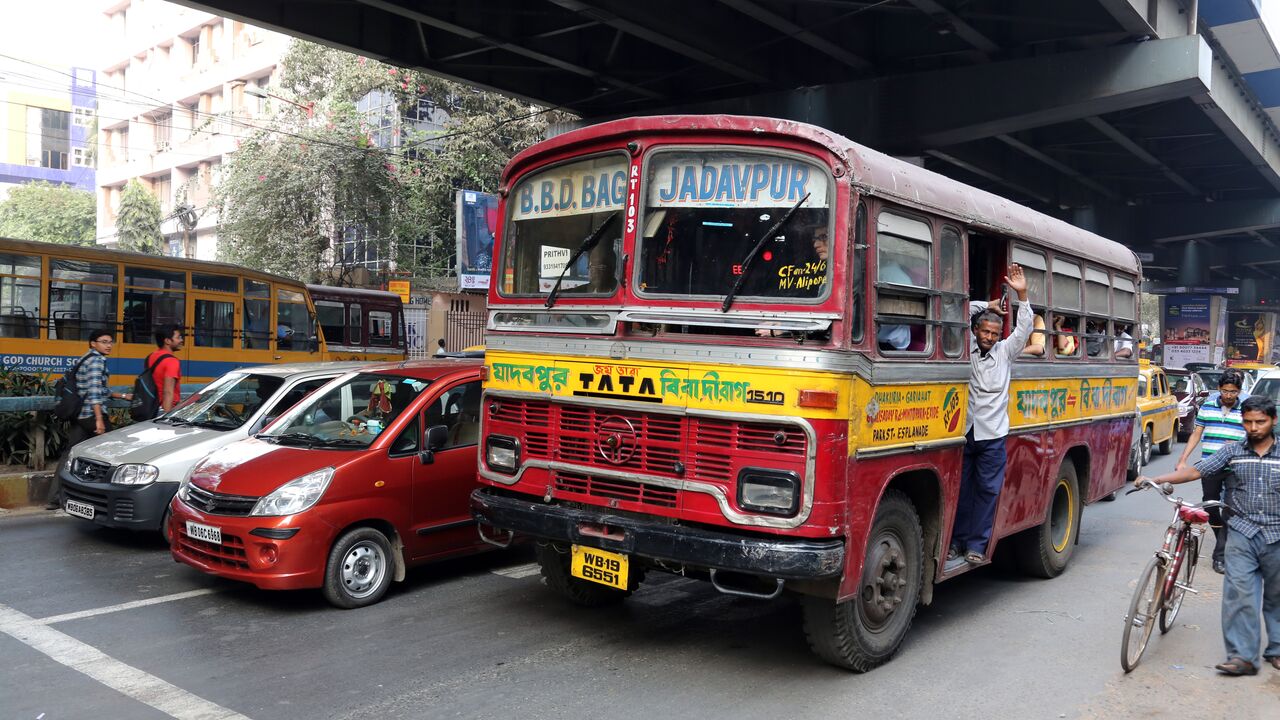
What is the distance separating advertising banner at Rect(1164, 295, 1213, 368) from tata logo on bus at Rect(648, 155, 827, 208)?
43373mm

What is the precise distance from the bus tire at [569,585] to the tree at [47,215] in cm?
6317

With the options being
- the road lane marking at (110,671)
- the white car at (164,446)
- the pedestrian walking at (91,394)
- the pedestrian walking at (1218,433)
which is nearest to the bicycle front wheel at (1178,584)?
the pedestrian walking at (1218,433)

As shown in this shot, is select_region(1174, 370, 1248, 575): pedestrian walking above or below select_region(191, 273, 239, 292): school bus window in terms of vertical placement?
below

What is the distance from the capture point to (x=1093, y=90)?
49.8 feet

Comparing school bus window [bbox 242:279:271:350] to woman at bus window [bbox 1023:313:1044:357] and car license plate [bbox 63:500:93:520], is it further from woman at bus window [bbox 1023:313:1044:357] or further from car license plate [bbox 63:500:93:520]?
woman at bus window [bbox 1023:313:1044:357]

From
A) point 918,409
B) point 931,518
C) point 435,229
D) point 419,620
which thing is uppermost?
point 435,229

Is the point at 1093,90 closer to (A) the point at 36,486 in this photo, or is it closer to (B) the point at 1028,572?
(B) the point at 1028,572

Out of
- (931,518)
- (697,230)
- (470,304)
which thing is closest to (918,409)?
(931,518)

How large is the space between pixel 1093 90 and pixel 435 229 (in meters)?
21.0

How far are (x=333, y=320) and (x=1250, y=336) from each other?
45865 mm

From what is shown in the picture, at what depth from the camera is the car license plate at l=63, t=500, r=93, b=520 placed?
315 inches

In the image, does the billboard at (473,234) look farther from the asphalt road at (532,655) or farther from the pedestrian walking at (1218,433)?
the asphalt road at (532,655)

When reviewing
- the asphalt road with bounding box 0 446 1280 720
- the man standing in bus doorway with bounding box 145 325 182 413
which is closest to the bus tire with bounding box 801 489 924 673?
the asphalt road with bounding box 0 446 1280 720

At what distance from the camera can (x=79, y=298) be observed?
15.3 metres
